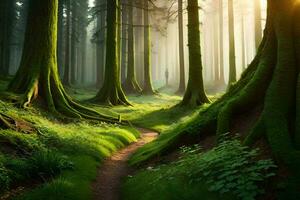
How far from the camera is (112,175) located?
9422mm

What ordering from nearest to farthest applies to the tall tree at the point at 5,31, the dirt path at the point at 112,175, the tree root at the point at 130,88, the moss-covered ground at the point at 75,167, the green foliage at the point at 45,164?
the moss-covered ground at the point at 75,167, the dirt path at the point at 112,175, the green foliage at the point at 45,164, the tree root at the point at 130,88, the tall tree at the point at 5,31

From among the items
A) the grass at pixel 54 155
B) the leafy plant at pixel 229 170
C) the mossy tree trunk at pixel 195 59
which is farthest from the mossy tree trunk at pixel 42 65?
the leafy plant at pixel 229 170

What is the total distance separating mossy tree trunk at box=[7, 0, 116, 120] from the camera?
1505 cm

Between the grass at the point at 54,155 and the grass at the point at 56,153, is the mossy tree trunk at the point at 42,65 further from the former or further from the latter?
the grass at the point at 54,155

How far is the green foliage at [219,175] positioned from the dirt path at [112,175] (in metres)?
0.46

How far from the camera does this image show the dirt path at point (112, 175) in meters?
7.93

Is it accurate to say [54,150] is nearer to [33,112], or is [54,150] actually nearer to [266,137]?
[33,112]

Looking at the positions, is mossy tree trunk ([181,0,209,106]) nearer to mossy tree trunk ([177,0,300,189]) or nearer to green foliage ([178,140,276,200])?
mossy tree trunk ([177,0,300,189])

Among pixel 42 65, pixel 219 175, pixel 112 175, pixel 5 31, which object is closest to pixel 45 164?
pixel 112 175

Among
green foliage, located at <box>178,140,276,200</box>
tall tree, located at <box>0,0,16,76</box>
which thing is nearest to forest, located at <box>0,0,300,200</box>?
green foliage, located at <box>178,140,276,200</box>

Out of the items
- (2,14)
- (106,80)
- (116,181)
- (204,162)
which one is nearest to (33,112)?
(116,181)

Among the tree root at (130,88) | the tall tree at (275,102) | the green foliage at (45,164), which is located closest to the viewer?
the tall tree at (275,102)

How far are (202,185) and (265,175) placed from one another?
1.02 m

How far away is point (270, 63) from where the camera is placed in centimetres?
799
